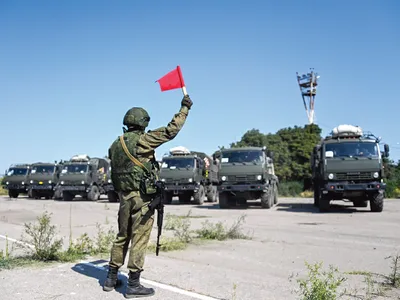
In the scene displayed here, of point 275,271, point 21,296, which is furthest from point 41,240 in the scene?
point 275,271

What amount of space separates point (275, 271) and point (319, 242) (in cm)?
281

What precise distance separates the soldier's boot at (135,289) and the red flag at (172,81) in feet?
6.52

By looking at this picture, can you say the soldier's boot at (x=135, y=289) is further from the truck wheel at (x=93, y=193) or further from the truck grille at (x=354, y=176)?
the truck wheel at (x=93, y=193)

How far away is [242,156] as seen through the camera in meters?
17.1

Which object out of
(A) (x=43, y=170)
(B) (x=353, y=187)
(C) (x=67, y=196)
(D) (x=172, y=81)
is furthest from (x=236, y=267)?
(A) (x=43, y=170)

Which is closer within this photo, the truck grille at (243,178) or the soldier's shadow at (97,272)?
the soldier's shadow at (97,272)

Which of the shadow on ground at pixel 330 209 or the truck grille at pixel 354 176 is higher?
the truck grille at pixel 354 176

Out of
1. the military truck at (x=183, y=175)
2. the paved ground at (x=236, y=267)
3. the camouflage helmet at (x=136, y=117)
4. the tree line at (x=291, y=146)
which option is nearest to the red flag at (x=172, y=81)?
the camouflage helmet at (x=136, y=117)

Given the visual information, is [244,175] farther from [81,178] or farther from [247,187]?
[81,178]

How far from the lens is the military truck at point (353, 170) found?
541 inches

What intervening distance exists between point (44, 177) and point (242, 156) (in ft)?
48.1

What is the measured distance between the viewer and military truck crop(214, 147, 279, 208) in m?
16.6

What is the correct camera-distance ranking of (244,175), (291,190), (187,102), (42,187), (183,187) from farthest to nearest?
(291,190)
(42,187)
(183,187)
(244,175)
(187,102)

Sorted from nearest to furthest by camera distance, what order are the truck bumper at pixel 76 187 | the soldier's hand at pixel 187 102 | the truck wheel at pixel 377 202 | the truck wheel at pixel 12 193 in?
the soldier's hand at pixel 187 102 → the truck wheel at pixel 377 202 → the truck bumper at pixel 76 187 → the truck wheel at pixel 12 193
